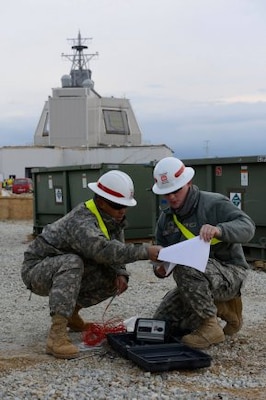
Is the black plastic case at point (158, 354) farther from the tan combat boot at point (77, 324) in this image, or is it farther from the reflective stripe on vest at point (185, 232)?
the reflective stripe on vest at point (185, 232)

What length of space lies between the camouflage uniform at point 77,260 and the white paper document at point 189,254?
17 centimetres

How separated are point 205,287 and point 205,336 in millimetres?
407

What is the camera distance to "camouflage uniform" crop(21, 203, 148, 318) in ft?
15.9

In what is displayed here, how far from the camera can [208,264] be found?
4.89 m

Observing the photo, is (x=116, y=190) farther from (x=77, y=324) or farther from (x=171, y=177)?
(x=77, y=324)

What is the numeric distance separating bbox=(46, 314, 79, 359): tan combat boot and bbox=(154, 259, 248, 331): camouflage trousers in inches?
36.3

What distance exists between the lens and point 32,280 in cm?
521

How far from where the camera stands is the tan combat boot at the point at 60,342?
15.9 feet

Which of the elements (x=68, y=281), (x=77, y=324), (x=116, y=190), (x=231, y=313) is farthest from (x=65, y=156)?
(x=68, y=281)

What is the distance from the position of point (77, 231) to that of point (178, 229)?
2.69 feet

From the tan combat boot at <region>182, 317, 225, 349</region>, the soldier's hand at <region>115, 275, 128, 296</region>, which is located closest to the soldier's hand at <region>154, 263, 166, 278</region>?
the soldier's hand at <region>115, 275, 128, 296</region>

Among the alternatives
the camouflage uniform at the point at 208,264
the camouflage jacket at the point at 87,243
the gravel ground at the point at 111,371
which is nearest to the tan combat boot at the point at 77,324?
the gravel ground at the point at 111,371

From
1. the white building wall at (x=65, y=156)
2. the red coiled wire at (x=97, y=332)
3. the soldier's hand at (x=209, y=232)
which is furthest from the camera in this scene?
the white building wall at (x=65, y=156)

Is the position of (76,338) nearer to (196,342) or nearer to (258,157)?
(196,342)
